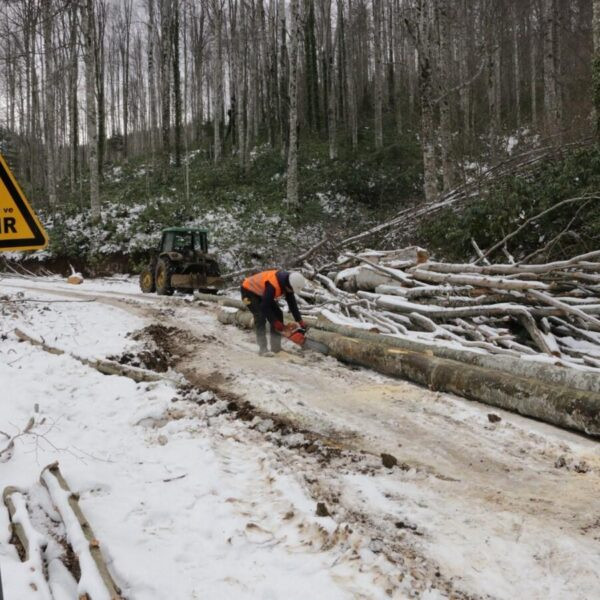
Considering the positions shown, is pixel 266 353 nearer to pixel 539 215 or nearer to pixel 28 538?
pixel 28 538

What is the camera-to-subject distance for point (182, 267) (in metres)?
13.8

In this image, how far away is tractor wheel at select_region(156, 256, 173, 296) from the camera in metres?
13.8

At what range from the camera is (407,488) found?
11.2ft

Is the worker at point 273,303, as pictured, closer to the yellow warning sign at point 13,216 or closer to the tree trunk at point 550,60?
the yellow warning sign at point 13,216

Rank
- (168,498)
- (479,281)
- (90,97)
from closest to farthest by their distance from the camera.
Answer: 1. (168,498)
2. (479,281)
3. (90,97)

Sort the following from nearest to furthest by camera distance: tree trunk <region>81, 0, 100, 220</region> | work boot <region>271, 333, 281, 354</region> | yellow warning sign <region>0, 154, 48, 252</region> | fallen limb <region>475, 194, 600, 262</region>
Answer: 1. yellow warning sign <region>0, 154, 48, 252</region>
2. work boot <region>271, 333, 281, 354</region>
3. fallen limb <region>475, 194, 600, 262</region>
4. tree trunk <region>81, 0, 100, 220</region>

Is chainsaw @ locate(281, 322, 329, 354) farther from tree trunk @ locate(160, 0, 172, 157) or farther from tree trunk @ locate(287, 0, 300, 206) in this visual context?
tree trunk @ locate(160, 0, 172, 157)

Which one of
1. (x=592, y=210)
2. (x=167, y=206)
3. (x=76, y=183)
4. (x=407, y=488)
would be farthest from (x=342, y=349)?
(x=76, y=183)

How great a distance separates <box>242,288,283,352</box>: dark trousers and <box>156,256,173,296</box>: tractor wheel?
649 centimetres

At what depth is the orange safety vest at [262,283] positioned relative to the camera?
752 centimetres

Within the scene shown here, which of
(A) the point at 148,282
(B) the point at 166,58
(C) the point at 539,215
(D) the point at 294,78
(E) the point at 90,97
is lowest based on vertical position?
(A) the point at 148,282

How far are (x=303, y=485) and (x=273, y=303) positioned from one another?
430 centimetres

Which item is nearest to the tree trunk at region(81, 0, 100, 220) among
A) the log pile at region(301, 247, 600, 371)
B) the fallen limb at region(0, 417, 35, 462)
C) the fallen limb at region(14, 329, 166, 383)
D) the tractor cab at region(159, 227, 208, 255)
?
the tractor cab at region(159, 227, 208, 255)

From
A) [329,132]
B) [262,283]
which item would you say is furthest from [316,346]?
[329,132]
